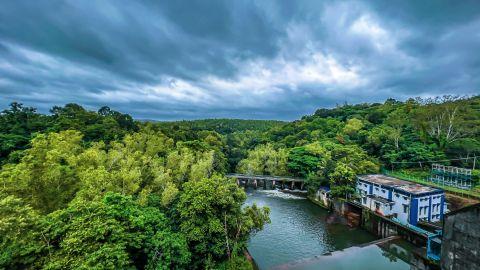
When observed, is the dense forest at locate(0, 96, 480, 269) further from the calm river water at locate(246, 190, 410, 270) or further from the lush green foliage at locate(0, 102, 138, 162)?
the calm river water at locate(246, 190, 410, 270)

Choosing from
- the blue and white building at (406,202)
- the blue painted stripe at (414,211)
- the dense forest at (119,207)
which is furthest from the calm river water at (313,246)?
the dense forest at (119,207)

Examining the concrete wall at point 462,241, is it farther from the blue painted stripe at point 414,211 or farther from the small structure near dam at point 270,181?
the small structure near dam at point 270,181

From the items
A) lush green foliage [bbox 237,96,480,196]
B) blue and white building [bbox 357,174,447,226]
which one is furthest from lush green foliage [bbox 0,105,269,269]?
lush green foliage [bbox 237,96,480,196]

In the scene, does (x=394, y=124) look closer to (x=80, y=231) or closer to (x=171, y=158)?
(x=171, y=158)

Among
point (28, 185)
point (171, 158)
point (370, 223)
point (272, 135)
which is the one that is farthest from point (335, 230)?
point (272, 135)

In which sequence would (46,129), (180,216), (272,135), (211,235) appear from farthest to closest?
(272,135) → (46,129) → (180,216) → (211,235)
